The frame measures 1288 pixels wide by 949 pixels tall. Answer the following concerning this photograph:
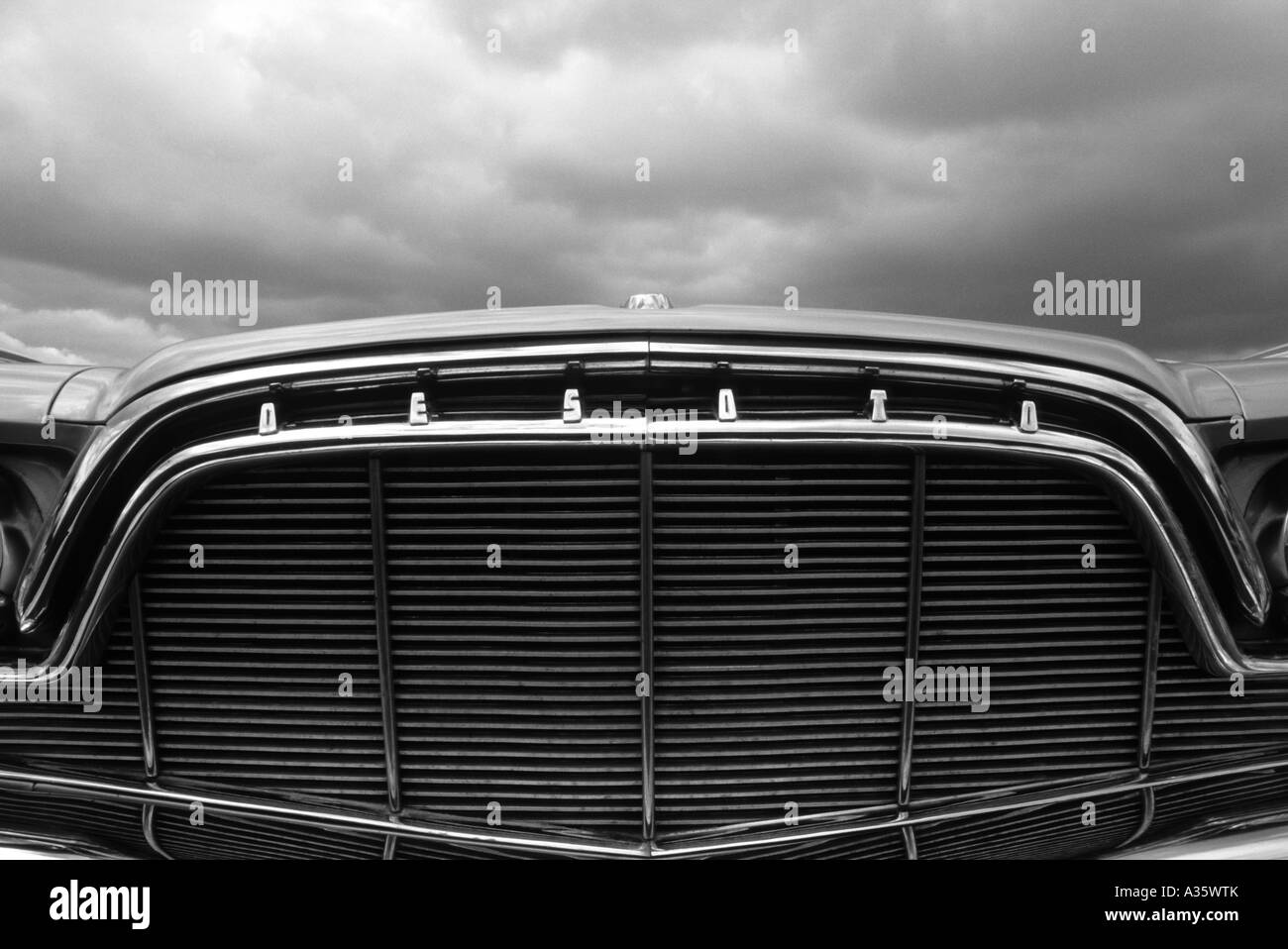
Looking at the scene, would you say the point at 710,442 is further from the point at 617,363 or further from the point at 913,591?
the point at 913,591

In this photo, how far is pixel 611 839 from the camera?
152 centimetres

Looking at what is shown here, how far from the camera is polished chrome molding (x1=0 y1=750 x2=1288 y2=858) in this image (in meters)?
1.49

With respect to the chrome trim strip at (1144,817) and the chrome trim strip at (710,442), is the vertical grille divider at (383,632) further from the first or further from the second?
the chrome trim strip at (1144,817)

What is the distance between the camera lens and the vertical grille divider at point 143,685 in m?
1.51

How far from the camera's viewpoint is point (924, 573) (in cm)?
151

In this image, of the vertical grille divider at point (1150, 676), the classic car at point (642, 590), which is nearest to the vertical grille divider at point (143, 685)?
the classic car at point (642, 590)

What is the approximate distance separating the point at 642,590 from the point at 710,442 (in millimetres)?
308

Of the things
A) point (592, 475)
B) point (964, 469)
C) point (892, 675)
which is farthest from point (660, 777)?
point (964, 469)

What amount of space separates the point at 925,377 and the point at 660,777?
92 cm

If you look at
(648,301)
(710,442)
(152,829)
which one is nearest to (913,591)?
(710,442)

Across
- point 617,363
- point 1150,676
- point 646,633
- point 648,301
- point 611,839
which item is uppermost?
point 648,301

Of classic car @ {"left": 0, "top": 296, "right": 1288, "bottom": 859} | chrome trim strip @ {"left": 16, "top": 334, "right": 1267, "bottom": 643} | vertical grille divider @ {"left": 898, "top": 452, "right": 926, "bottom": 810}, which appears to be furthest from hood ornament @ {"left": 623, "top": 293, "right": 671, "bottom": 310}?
vertical grille divider @ {"left": 898, "top": 452, "right": 926, "bottom": 810}
